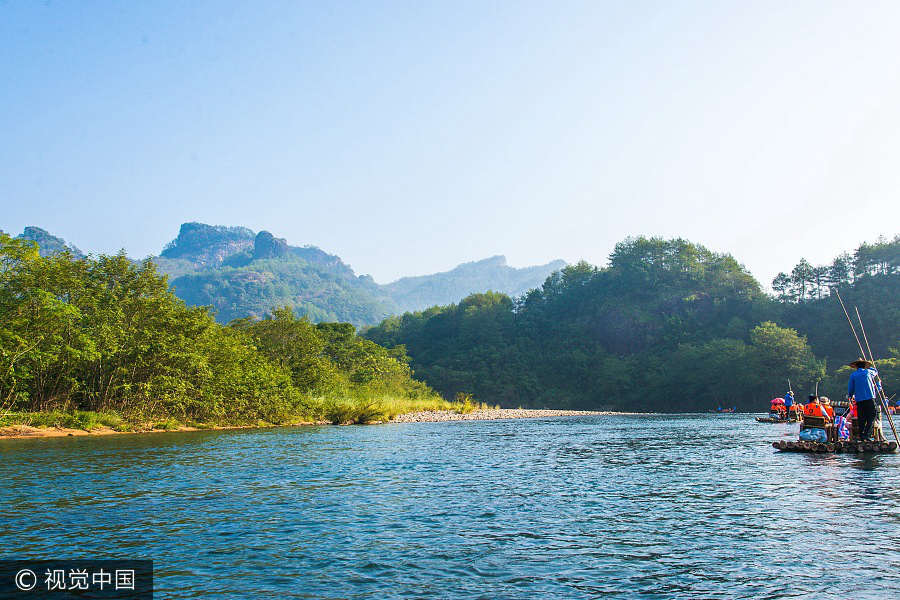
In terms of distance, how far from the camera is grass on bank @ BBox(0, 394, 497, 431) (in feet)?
90.0

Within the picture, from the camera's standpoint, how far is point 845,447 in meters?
19.8

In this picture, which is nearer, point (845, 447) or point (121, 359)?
point (845, 447)

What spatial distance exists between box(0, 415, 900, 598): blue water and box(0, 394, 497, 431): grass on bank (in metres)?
8.59

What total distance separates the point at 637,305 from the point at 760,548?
116321 mm

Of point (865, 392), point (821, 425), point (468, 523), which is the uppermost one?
point (865, 392)

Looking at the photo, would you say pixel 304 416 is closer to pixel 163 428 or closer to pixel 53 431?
pixel 163 428

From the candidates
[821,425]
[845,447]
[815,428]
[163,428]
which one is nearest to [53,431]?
[163,428]

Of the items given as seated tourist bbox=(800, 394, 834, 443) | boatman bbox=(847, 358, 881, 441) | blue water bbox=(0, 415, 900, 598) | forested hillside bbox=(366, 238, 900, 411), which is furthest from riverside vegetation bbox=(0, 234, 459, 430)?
forested hillside bbox=(366, 238, 900, 411)

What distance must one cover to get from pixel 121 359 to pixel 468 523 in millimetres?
25945

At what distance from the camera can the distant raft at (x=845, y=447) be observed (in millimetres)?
19188

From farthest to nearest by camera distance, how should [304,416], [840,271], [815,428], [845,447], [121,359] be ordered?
[840,271] → [304,416] → [121,359] → [815,428] → [845,447]

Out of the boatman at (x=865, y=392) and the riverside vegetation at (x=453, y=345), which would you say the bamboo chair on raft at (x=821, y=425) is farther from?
the riverside vegetation at (x=453, y=345)

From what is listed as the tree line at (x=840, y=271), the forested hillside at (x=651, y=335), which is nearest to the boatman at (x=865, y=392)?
the forested hillside at (x=651, y=335)

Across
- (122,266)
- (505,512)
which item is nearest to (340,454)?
(505,512)
